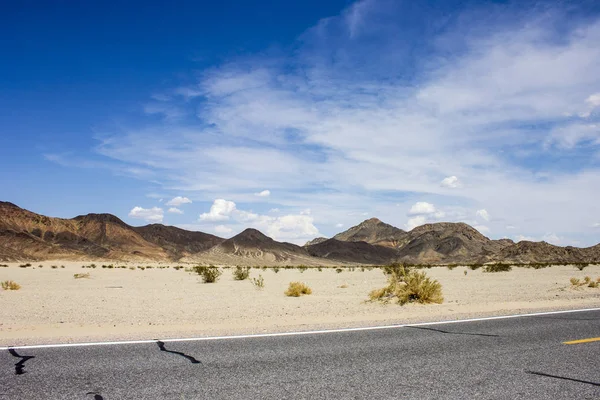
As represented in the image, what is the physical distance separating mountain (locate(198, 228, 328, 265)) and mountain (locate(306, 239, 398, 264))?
23.2ft

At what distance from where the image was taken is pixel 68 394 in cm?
521

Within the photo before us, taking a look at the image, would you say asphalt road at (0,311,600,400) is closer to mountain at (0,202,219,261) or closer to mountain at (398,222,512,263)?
mountain at (0,202,219,261)

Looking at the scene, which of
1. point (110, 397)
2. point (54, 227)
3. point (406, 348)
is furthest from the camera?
point (54, 227)

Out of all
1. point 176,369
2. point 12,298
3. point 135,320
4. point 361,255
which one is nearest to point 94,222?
point 361,255

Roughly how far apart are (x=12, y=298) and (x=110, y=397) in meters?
18.2

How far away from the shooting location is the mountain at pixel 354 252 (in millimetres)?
139375

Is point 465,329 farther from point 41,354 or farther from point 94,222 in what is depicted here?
point 94,222

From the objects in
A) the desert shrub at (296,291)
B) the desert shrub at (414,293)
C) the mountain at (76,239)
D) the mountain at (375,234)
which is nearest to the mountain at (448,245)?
the mountain at (375,234)

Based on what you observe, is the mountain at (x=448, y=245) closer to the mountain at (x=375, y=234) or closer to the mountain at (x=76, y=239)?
the mountain at (x=375, y=234)

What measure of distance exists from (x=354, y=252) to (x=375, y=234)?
35.9 meters

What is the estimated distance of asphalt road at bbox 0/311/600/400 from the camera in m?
5.37

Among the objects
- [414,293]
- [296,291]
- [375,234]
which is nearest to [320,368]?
[414,293]

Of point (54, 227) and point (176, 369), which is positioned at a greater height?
point (54, 227)

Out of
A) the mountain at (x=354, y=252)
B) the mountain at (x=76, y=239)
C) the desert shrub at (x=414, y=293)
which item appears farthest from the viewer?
the mountain at (x=354, y=252)
